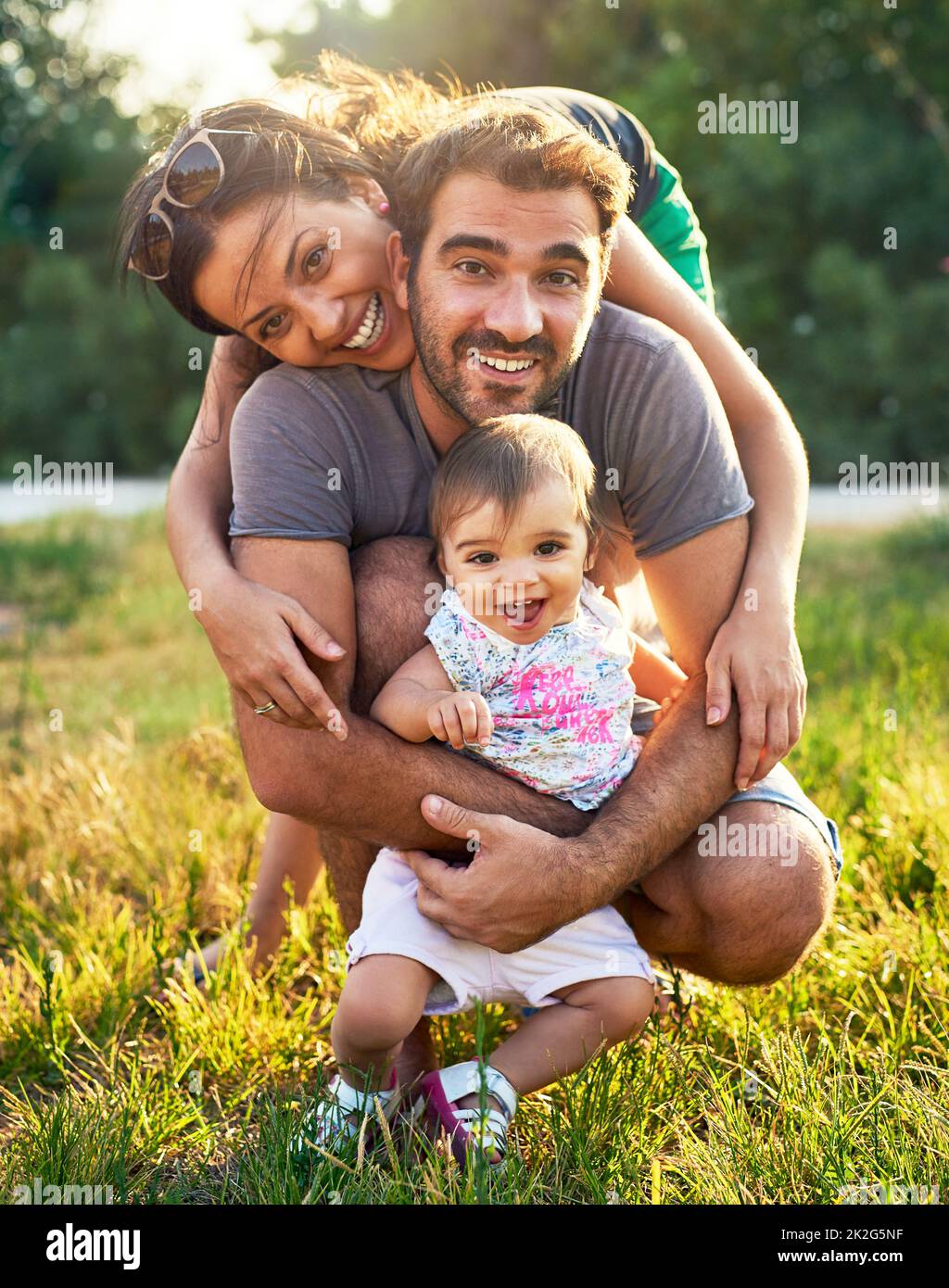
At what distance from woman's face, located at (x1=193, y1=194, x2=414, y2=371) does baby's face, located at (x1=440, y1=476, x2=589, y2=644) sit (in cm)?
51

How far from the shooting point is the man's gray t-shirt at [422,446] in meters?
2.40

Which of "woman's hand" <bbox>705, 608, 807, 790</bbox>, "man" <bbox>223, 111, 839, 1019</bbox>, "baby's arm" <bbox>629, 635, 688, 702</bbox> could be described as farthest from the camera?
"baby's arm" <bbox>629, 635, 688, 702</bbox>

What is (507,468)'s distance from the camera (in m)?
2.22

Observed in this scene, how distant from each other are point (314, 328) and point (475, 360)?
317 millimetres

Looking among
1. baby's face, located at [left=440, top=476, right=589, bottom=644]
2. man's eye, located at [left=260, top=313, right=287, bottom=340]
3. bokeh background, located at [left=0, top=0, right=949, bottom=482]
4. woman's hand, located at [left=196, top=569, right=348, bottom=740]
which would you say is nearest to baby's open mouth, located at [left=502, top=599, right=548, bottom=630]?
baby's face, located at [left=440, top=476, right=589, bottom=644]

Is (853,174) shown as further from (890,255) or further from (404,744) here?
(404,744)

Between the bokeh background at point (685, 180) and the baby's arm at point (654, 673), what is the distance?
29.3 feet

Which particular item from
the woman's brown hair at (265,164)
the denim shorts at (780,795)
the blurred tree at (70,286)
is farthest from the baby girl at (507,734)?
the blurred tree at (70,286)

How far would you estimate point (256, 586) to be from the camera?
2.32 meters

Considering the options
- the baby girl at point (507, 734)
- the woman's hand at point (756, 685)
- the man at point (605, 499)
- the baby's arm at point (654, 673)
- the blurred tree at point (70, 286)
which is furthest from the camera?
the blurred tree at point (70, 286)

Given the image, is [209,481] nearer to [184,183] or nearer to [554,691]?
[184,183]

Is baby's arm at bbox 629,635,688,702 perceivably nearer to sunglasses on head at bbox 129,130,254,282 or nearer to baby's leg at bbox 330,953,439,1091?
baby's leg at bbox 330,953,439,1091

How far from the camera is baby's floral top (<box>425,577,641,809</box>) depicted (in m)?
2.26

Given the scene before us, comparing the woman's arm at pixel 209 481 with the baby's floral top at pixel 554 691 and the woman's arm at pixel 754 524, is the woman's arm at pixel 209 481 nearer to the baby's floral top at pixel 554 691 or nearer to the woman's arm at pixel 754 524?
the baby's floral top at pixel 554 691
